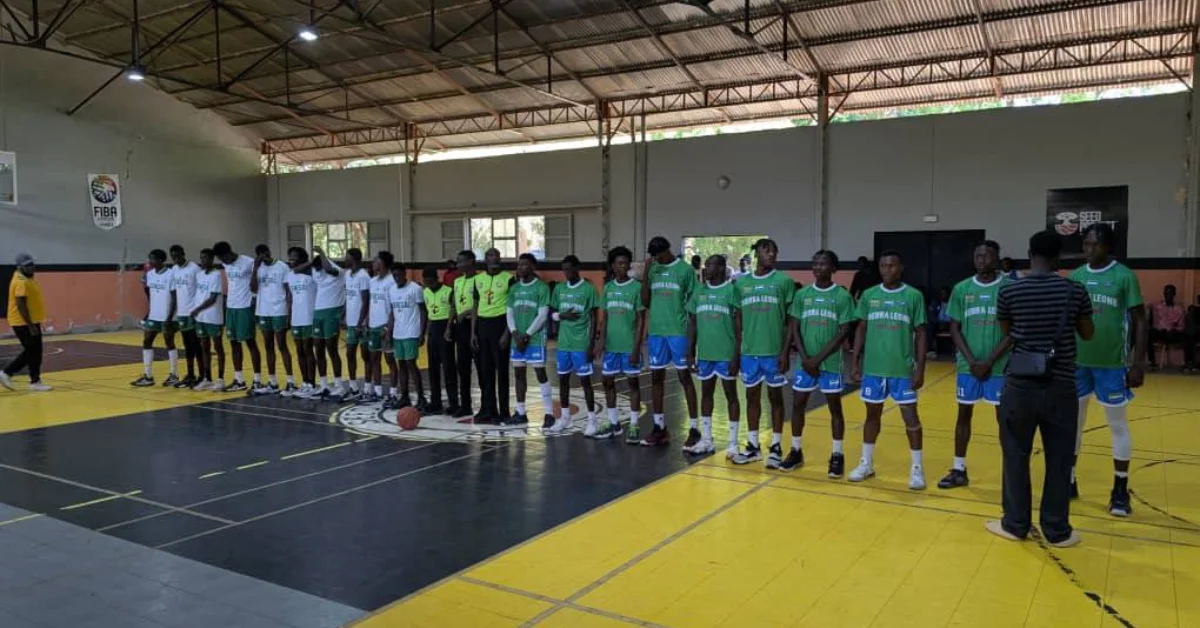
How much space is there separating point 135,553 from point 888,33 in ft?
49.1

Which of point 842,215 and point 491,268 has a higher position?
point 842,215

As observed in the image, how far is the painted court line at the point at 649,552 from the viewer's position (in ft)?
13.5

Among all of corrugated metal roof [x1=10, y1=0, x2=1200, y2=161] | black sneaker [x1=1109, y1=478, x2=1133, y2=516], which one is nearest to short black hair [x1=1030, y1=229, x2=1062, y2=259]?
black sneaker [x1=1109, y1=478, x2=1133, y2=516]

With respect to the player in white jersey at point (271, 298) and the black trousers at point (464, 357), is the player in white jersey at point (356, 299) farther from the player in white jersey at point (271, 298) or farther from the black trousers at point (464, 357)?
the black trousers at point (464, 357)

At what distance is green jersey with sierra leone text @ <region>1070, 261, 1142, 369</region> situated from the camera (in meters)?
5.56

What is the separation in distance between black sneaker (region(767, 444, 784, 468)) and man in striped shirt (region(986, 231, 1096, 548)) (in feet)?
6.72

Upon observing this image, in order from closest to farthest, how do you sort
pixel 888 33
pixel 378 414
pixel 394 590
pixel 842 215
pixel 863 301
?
pixel 394 590 < pixel 863 301 < pixel 378 414 < pixel 888 33 < pixel 842 215

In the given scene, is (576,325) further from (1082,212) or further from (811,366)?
(1082,212)

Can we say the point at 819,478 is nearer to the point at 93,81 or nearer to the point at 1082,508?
the point at 1082,508

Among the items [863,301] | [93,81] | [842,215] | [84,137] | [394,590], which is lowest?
[394,590]

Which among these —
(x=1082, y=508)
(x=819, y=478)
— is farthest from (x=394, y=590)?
(x=1082, y=508)

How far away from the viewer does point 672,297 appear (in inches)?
295

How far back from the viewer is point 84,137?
2173 cm

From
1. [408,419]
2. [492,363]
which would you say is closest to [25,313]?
[408,419]
